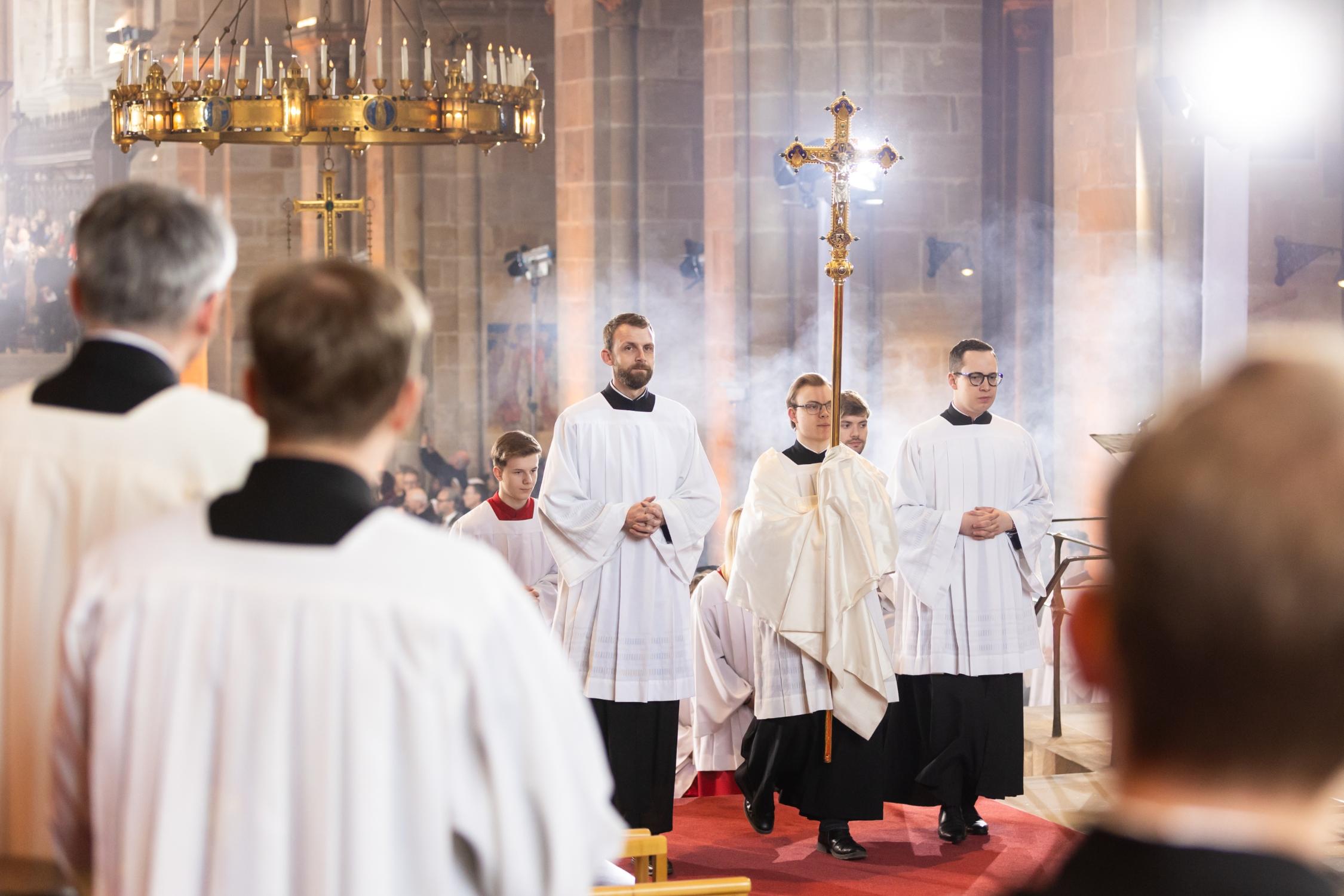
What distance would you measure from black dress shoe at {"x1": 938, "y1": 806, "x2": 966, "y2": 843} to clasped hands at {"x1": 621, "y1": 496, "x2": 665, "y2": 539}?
1702mm

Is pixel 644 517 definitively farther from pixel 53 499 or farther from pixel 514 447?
pixel 53 499

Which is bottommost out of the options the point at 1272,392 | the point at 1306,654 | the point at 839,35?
the point at 1306,654

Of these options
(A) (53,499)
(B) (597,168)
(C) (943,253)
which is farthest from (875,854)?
(B) (597,168)

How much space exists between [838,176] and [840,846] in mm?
2689

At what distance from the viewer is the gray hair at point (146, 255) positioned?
8.23ft

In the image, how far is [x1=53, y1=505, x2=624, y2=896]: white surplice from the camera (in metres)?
2.04

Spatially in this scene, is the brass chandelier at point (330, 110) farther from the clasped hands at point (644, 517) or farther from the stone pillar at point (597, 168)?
the clasped hands at point (644, 517)

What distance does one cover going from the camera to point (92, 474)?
2564 millimetres

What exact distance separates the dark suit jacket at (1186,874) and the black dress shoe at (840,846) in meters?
5.39

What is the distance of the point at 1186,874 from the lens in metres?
1.09

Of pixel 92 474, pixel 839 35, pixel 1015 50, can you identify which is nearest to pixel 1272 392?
pixel 92 474

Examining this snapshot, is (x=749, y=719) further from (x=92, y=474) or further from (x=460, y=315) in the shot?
(x=460, y=315)

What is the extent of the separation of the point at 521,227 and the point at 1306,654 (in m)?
18.8

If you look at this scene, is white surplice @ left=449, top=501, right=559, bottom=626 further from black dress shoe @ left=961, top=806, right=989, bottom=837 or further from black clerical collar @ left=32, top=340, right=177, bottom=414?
black clerical collar @ left=32, top=340, right=177, bottom=414
